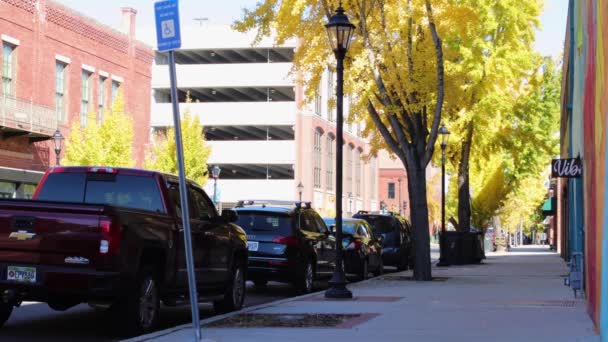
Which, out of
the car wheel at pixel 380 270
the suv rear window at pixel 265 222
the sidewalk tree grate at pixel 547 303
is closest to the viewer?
the sidewalk tree grate at pixel 547 303

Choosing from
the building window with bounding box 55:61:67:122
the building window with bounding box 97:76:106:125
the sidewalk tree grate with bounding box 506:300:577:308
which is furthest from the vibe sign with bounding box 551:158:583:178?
the building window with bounding box 97:76:106:125

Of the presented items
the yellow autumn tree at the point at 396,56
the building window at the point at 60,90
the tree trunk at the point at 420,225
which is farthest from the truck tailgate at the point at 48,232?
the building window at the point at 60,90

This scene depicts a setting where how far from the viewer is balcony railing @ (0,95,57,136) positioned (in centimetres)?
3816

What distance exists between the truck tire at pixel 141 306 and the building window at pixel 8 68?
2937cm

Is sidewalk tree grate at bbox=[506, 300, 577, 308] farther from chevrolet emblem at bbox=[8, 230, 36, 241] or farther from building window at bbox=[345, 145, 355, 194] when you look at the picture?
building window at bbox=[345, 145, 355, 194]

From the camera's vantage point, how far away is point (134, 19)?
52000 millimetres

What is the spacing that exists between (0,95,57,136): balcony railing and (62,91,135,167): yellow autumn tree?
5.56 ft

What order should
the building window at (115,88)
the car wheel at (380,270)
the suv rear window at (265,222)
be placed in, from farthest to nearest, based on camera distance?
the building window at (115,88), the car wheel at (380,270), the suv rear window at (265,222)

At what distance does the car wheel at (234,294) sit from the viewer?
15.4m

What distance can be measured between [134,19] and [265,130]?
2624cm

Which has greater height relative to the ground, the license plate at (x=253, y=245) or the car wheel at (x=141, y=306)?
the license plate at (x=253, y=245)

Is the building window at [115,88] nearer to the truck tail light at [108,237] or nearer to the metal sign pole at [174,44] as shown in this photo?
the truck tail light at [108,237]

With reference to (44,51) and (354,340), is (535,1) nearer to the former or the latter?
(44,51)

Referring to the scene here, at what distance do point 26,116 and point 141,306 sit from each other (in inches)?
1163
